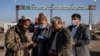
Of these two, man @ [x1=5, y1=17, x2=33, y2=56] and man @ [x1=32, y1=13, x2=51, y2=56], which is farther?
man @ [x1=32, y1=13, x2=51, y2=56]

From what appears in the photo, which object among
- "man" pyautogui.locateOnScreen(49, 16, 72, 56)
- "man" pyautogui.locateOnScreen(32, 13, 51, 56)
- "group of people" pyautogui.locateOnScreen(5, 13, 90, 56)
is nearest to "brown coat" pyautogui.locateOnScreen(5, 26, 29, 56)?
"group of people" pyautogui.locateOnScreen(5, 13, 90, 56)

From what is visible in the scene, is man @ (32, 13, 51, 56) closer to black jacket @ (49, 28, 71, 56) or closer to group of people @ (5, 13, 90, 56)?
group of people @ (5, 13, 90, 56)

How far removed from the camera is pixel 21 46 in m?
5.97

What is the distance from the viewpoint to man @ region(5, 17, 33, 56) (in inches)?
231

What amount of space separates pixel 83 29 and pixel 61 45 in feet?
3.03

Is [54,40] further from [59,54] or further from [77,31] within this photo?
[77,31]

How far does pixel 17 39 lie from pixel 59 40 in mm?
764

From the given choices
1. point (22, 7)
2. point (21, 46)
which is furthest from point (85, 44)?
point (22, 7)

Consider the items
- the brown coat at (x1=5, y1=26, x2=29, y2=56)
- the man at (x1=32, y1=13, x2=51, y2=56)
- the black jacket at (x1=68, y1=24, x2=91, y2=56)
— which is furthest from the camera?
the man at (x1=32, y1=13, x2=51, y2=56)

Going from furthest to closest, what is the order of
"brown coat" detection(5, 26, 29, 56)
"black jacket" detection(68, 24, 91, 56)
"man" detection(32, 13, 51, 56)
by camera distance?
"man" detection(32, 13, 51, 56)
"black jacket" detection(68, 24, 91, 56)
"brown coat" detection(5, 26, 29, 56)

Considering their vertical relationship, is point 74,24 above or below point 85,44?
above

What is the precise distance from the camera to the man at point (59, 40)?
590cm

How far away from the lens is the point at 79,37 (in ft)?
22.0

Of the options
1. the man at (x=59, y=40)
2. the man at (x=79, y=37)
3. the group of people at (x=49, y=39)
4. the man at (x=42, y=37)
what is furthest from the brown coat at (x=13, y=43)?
the man at (x=79, y=37)
